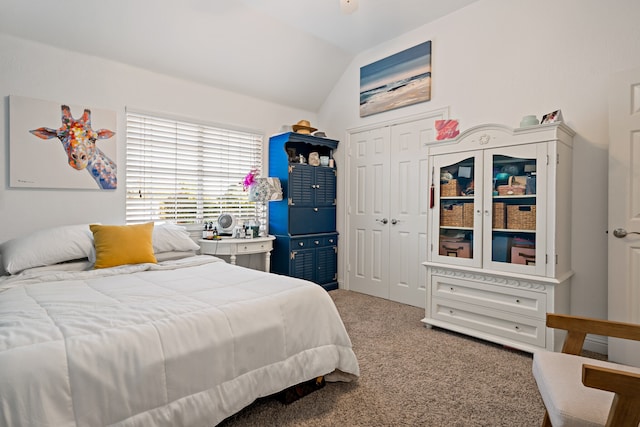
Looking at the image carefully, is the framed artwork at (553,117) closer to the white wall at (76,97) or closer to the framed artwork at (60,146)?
the white wall at (76,97)

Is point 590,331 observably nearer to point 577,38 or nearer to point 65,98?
point 577,38

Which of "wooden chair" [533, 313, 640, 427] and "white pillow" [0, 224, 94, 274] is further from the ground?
"white pillow" [0, 224, 94, 274]

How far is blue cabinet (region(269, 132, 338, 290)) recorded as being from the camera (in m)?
4.16

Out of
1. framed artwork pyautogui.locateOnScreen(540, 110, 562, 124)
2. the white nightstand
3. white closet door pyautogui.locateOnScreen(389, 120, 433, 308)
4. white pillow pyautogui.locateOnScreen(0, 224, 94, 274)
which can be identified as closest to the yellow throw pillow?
white pillow pyautogui.locateOnScreen(0, 224, 94, 274)

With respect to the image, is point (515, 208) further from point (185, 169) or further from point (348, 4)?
point (185, 169)

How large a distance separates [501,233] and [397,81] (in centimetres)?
217

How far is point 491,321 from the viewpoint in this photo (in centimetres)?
279

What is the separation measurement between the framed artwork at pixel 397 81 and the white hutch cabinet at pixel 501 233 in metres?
1.00

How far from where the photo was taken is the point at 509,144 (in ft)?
8.84

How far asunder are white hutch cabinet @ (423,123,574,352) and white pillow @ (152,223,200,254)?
2241 millimetres

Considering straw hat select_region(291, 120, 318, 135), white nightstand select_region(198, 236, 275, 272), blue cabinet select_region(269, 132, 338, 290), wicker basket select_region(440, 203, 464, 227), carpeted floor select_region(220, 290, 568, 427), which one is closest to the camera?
carpeted floor select_region(220, 290, 568, 427)

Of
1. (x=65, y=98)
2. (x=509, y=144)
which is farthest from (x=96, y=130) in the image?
(x=509, y=144)

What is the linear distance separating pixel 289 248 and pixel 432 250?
1.71 m

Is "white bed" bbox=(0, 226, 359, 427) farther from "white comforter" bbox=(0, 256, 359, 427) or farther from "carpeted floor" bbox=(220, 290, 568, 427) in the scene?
"carpeted floor" bbox=(220, 290, 568, 427)
